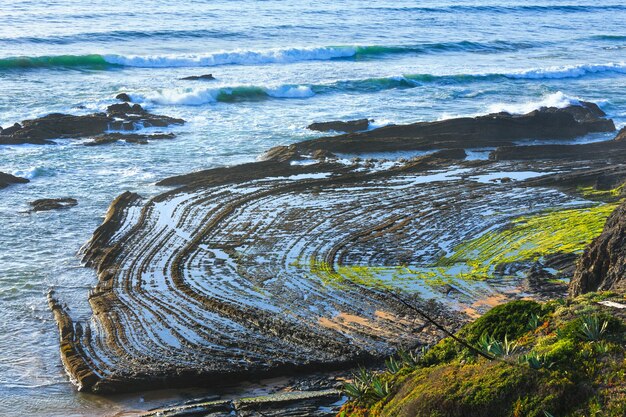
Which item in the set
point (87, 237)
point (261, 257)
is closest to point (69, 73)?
point (87, 237)

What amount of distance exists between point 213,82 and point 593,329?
3507 centimetres

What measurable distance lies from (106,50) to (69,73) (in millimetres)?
7019

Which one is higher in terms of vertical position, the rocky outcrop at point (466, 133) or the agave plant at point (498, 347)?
the agave plant at point (498, 347)

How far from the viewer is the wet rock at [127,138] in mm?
29242

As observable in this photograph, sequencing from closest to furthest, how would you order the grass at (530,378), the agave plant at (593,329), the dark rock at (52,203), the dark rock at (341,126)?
1. the grass at (530,378)
2. the agave plant at (593,329)
3. the dark rock at (52,203)
4. the dark rock at (341,126)

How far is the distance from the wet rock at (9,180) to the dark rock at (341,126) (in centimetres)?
1157

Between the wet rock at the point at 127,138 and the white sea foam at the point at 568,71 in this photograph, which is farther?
the white sea foam at the point at 568,71

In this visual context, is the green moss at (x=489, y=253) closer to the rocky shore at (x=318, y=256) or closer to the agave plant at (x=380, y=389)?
the rocky shore at (x=318, y=256)

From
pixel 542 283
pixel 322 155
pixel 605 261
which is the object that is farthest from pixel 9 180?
pixel 605 261

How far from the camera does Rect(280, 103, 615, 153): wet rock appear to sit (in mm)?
28578

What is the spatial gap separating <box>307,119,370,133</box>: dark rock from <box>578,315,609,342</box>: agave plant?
22952 mm

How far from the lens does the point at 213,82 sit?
4212 centimetres

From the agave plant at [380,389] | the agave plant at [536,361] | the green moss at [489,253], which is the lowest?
the green moss at [489,253]

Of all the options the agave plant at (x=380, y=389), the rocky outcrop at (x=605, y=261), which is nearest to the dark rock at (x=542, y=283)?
the rocky outcrop at (x=605, y=261)
